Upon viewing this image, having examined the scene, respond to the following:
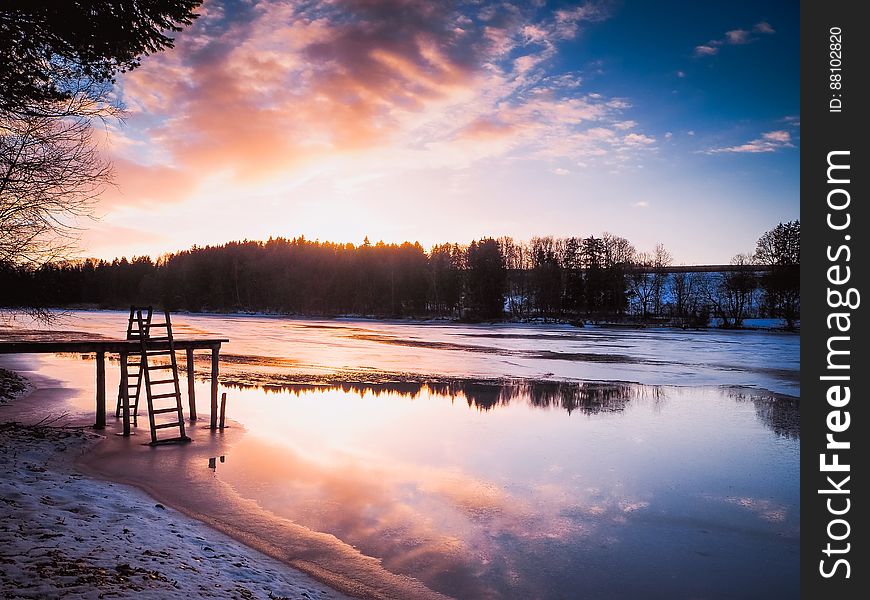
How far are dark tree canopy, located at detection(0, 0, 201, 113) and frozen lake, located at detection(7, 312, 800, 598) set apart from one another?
742 cm

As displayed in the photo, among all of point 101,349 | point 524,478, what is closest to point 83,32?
point 101,349

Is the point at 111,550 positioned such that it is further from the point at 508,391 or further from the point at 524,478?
the point at 508,391

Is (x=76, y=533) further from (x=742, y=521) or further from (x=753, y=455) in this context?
(x=753, y=455)

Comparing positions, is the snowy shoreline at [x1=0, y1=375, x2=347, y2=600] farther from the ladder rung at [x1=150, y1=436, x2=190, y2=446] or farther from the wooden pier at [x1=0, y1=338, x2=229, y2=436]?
the wooden pier at [x1=0, y1=338, x2=229, y2=436]

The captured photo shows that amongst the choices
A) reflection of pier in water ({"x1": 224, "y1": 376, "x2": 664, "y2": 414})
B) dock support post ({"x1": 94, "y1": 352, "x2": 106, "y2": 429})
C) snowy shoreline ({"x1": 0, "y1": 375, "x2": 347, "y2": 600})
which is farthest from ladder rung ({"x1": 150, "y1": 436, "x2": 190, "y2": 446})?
reflection of pier in water ({"x1": 224, "y1": 376, "x2": 664, "y2": 414})

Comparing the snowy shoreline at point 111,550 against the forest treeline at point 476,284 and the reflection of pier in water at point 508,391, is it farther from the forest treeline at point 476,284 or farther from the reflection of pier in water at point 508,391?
the forest treeline at point 476,284

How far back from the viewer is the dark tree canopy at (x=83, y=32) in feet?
25.1

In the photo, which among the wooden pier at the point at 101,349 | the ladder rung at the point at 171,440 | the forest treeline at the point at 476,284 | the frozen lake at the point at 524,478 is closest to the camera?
the frozen lake at the point at 524,478

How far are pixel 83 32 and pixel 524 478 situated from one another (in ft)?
35.4

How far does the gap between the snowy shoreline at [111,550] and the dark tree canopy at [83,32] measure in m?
6.73

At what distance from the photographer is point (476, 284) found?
8506 centimetres

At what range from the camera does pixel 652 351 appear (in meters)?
37.3

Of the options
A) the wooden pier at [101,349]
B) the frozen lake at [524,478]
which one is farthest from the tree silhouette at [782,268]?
the wooden pier at [101,349]

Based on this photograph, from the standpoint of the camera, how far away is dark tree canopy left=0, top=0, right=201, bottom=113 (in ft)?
25.1
